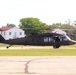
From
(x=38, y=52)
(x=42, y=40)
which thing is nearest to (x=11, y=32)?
(x=42, y=40)

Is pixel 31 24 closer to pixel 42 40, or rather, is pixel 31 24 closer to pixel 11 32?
pixel 11 32

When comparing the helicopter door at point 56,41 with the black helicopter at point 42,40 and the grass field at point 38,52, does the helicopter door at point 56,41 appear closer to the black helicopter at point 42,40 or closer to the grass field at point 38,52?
the black helicopter at point 42,40

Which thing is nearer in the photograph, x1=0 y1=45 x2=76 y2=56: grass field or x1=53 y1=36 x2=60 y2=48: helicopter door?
x1=0 y1=45 x2=76 y2=56: grass field

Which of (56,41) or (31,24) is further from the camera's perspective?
(31,24)
